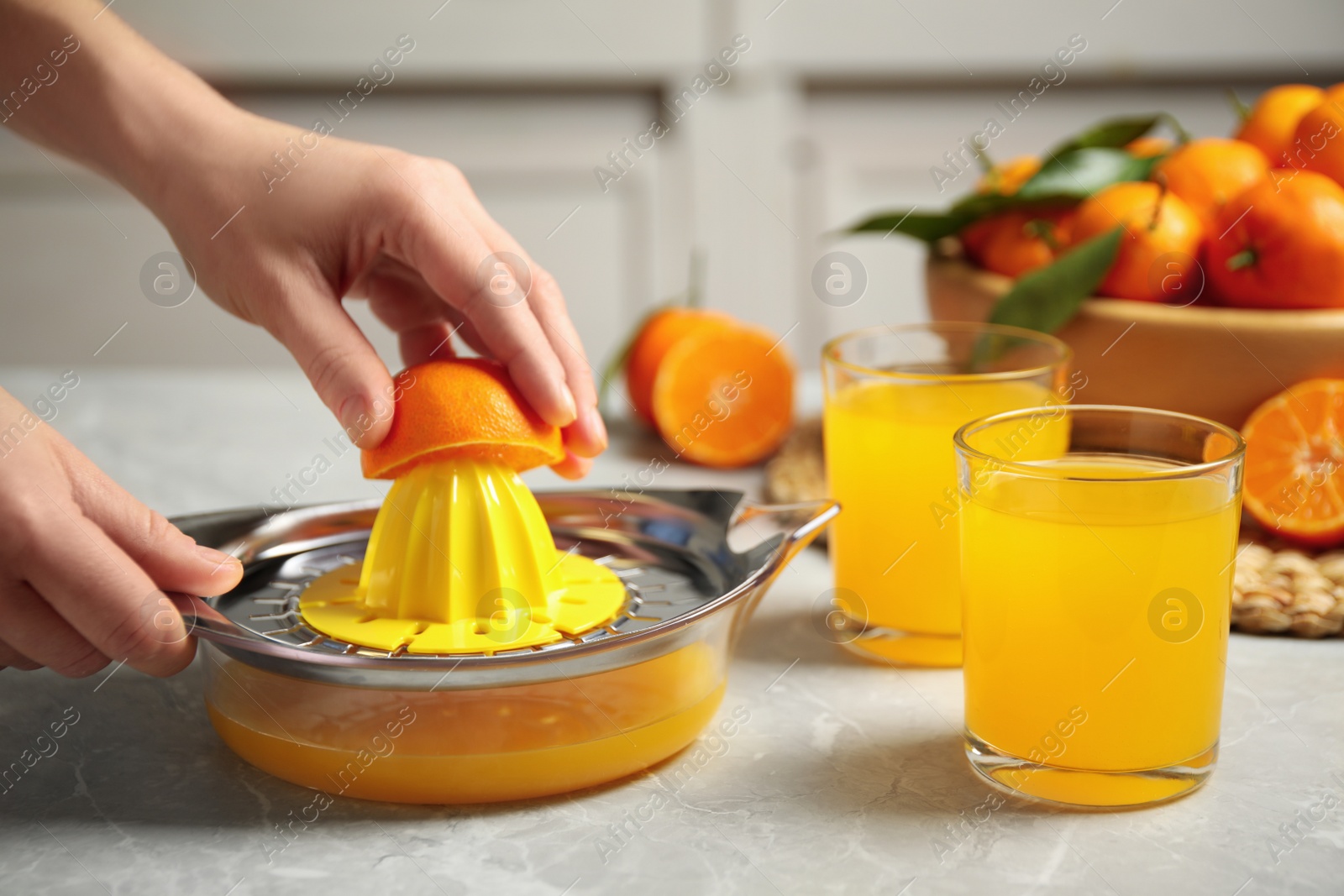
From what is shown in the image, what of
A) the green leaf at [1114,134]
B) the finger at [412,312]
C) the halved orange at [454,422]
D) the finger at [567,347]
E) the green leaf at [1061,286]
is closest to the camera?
the halved orange at [454,422]

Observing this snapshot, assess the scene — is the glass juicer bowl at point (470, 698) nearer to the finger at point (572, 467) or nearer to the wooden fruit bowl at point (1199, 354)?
the finger at point (572, 467)

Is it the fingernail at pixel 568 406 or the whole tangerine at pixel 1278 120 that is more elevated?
the whole tangerine at pixel 1278 120

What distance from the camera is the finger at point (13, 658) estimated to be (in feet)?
2.45

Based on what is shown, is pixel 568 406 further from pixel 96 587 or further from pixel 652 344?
pixel 652 344

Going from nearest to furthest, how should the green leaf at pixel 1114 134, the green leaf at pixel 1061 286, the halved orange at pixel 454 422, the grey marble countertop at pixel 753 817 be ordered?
the grey marble countertop at pixel 753 817 < the halved orange at pixel 454 422 < the green leaf at pixel 1061 286 < the green leaf at pixel 1114 134

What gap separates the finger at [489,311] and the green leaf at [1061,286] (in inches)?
20.0

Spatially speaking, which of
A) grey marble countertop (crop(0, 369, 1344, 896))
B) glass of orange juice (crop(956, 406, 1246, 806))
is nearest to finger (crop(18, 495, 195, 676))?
grey marble countertop (crop(0, 369, 1344, 896))

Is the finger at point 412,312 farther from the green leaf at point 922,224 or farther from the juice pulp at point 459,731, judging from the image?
the green leaf at point 922,224

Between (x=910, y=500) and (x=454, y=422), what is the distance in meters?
0.35

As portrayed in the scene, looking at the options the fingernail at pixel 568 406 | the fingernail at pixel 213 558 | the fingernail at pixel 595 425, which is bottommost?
the fingernail at pixel 213 558

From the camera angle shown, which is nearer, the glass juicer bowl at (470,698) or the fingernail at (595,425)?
the glass juicer bowl at (470,698)

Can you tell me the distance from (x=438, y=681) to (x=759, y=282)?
2.55 meters

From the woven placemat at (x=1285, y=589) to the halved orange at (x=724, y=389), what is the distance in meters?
0.53

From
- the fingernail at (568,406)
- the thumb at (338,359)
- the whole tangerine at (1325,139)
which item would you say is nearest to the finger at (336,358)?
the thumb at (338,359)
